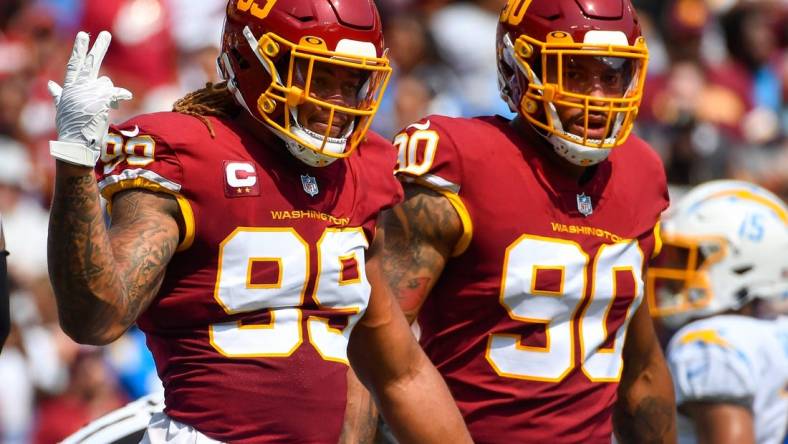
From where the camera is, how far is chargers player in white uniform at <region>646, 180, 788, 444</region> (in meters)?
4.92

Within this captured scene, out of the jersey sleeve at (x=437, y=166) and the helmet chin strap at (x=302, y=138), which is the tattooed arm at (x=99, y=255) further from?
the jersey sleeve at (x=437, y=166)

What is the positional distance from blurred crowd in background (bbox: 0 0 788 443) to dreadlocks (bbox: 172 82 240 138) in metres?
3.07

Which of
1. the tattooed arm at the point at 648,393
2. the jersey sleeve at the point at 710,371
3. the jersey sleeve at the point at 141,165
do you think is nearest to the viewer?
the jersey sleeve at the point at 141,165

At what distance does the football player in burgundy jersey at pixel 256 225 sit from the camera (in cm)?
339

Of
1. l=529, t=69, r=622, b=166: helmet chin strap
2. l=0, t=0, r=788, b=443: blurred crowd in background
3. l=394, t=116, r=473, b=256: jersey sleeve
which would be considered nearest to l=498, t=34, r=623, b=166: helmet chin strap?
l=529, t=69, r=622, b=166: helmet chin strap

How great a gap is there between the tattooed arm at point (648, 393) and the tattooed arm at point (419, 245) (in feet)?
2.71

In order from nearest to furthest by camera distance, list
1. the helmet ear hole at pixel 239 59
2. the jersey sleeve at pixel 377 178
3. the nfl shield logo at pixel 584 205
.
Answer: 1. the helmet ear hole at pixel 239 59
2. the jersey sleeve at pixel 377 178
3. the nfl shield logo at pixel 584 205

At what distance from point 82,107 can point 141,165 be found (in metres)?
0.37

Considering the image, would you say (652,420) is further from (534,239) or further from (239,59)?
(239,59)

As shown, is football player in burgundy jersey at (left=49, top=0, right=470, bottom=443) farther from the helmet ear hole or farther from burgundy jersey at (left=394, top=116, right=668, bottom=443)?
burgundy jersey at (left=394, top=116, right=668, bottom=443)

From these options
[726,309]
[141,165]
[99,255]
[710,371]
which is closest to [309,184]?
[141,165]

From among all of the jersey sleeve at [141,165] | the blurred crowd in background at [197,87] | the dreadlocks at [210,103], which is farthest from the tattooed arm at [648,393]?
the blurred crowd in background at [197,87]

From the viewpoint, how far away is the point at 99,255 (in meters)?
3.08

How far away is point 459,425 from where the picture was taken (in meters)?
3.96
